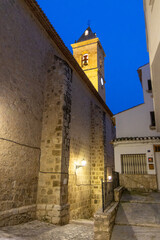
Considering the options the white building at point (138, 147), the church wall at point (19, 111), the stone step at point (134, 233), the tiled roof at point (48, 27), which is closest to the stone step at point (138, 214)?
the stone step at point (134, 233)

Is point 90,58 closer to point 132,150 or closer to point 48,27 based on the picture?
point 132,150

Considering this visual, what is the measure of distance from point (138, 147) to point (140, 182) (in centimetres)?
199

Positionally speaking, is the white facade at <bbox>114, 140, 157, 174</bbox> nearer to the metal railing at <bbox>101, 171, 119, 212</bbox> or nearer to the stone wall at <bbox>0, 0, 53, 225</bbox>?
the metal railing at <bbox>101, 171, 119, 212</bbox>

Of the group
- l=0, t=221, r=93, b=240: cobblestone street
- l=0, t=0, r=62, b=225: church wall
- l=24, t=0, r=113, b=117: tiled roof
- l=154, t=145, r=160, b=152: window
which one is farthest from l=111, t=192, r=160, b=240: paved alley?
l=24, t=0, r=113, b=117: tiled roof

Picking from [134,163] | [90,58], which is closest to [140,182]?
[134,163]

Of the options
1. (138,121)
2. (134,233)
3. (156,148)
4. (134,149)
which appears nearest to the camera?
(134,233)

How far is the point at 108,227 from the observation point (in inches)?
177

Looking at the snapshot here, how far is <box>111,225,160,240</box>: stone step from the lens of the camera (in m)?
4.56

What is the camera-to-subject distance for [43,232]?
5.23m

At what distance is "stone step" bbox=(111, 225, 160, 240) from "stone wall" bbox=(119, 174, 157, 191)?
5.23 metres

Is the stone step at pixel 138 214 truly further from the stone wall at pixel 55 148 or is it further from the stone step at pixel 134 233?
the stone wall at pixel 55 148

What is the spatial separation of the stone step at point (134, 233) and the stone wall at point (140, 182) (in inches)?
206

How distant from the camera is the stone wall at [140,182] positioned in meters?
10.3

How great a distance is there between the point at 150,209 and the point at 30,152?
4.62 m
